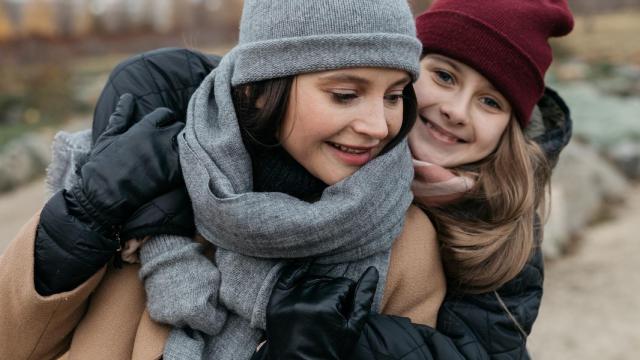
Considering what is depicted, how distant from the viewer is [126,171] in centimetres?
150

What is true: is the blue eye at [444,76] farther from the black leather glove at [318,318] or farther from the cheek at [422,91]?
the black leather glove at [318,318]

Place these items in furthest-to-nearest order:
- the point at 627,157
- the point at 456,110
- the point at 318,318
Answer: the point at 627,157 → the point at 456,110 → the point at 318,318

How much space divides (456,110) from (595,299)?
3735 millimetres

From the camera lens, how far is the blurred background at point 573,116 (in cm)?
487

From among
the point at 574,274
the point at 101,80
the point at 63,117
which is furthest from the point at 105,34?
the point at 574,274

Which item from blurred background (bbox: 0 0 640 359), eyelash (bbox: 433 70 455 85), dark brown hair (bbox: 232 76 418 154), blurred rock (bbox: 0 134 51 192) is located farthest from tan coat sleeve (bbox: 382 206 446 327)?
blurred rock (bbox: 0 134 51 192)

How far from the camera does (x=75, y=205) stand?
4.86 ft

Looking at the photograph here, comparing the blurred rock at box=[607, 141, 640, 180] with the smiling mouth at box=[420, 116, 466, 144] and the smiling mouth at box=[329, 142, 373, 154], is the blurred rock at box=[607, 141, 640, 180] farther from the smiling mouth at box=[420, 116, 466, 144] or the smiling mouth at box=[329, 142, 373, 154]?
the smiling mouth at box=[329, 142, 373, 154]

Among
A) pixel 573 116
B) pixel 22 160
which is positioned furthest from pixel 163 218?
pixel 573 116

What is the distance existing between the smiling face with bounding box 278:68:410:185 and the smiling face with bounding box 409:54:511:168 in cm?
38

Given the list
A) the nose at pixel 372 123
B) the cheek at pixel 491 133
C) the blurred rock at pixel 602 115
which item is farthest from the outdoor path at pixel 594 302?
the nose at pixel 372 123

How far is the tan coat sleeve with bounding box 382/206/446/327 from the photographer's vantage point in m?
1.60

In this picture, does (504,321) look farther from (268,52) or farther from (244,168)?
(268,52)

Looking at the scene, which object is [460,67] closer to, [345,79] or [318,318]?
[345,79]
